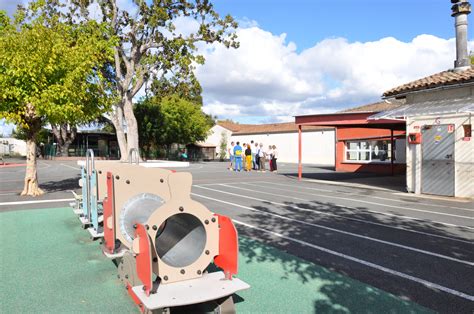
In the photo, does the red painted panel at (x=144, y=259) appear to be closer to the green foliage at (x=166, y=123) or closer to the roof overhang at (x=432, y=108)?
the roof overhang at (x=432, y=108)

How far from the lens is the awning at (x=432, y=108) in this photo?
11.2 metres

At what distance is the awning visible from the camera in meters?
11.2

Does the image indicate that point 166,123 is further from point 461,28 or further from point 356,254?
point 356,254

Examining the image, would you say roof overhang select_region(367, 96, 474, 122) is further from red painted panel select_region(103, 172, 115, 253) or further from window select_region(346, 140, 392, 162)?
window select_region(346, 140, 392, 162)

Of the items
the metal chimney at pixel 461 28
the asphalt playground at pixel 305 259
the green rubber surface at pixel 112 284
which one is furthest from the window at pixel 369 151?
the green rubber surface at pixel 112 284

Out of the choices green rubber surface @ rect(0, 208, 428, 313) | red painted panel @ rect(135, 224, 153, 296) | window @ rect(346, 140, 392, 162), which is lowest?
green rubber surface @ rect(0, 208, 428, 313)

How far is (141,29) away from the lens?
25.0 metres

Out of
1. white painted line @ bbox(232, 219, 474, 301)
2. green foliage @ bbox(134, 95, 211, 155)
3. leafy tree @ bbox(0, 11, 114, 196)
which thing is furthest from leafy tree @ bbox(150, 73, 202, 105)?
white painted line @ bbox(232, 219, 474, 301)

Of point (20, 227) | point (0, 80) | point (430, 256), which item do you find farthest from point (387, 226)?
point (0, 80)

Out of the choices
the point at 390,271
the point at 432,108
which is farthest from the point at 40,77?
the point at 432,108

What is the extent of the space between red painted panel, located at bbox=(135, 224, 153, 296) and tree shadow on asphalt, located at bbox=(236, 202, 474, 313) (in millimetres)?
1657

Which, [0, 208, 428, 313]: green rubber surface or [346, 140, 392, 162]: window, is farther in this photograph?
[346, 140, 392, 162]: window

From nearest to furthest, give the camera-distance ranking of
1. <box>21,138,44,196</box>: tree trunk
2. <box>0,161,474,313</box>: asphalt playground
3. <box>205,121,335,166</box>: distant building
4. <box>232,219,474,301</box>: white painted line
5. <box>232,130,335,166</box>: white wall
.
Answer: <box>0,161,474,313</box>: asphalt playground → <box>232,219,474,301</box>: white painted line → <box>21,138,44,196</box>: tree trunk → <box>232,130,335,166</box>: white wall → <box>205,121,335,166</box>: distant building

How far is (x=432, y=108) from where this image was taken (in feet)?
39.6
